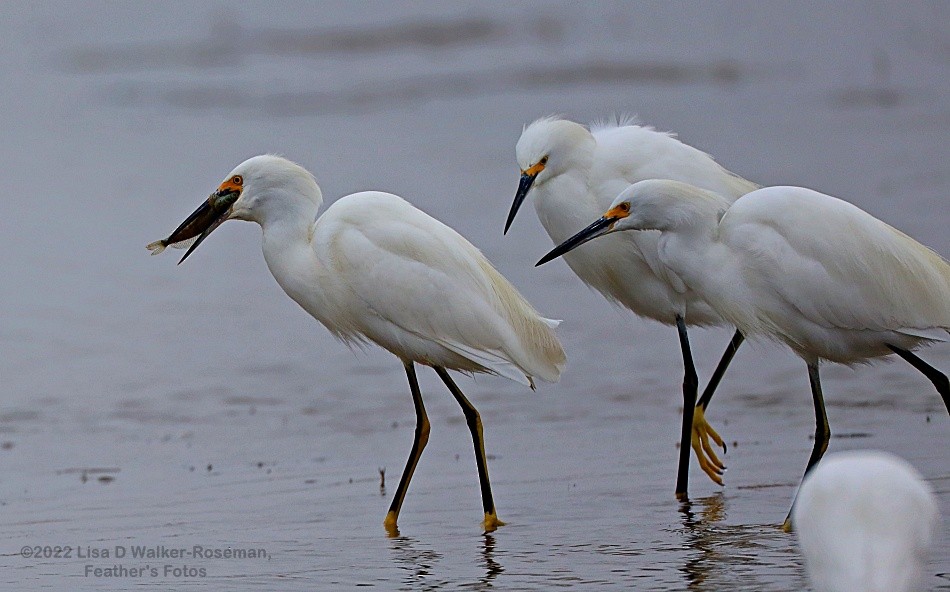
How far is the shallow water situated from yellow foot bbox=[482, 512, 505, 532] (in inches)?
3.7

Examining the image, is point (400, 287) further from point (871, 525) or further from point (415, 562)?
point (871, 525)

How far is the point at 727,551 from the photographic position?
5.60m

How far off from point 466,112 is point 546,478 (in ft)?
50.9

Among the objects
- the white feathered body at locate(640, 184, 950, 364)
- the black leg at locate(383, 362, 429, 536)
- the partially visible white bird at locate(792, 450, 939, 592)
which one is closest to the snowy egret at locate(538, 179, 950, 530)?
the white feathered body at locate(640, 184, 950, 364)

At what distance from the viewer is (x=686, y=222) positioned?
614 cm

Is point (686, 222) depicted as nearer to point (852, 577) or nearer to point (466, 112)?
point (852, 577)

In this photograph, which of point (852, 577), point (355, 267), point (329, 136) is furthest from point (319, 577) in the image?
point (329, 136)

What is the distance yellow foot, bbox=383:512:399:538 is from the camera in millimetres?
6285

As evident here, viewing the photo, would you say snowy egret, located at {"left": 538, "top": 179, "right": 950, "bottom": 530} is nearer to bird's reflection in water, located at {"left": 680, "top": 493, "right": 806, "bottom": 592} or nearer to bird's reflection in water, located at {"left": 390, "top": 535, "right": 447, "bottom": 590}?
bird's reflection in water, located at {"left": 680, "top": 493, "right": 806, "bottom": 592}

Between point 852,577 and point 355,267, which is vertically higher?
point 355,267

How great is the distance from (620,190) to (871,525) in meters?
4.53

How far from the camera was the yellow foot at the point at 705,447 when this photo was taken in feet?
22.7

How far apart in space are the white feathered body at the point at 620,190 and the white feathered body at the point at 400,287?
0.80 metres

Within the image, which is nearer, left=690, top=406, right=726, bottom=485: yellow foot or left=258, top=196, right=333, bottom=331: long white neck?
left=258, top=196, right=333, bottom=331: long white neck
